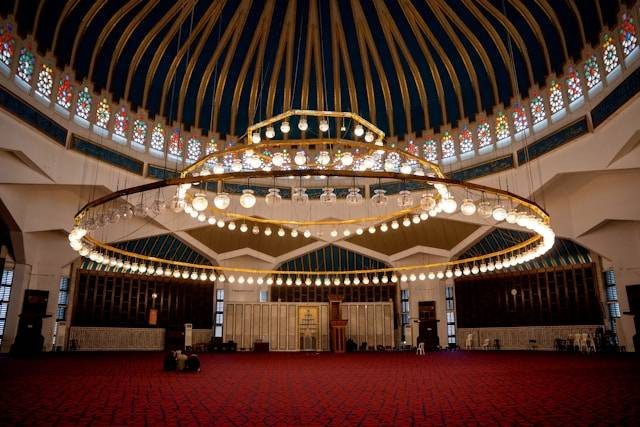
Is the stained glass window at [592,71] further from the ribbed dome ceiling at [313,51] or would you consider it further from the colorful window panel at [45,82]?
the colorful window panel at [45,82]

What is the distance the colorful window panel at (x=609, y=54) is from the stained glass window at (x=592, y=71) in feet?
1.12

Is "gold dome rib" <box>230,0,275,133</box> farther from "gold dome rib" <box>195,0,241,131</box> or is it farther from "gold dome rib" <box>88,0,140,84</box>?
"gold dome rib" <box>88,0,140,84</box>

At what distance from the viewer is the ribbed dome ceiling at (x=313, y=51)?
45.4 feet

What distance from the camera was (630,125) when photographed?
10969mm

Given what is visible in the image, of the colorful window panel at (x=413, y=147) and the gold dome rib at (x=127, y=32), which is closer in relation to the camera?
the gold dome rib at (x=127, y=32)

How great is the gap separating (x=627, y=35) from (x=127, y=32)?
575 inches

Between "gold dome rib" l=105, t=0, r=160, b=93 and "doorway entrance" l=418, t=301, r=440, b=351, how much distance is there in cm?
1492

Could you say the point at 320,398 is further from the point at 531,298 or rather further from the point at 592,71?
the point at 531,298

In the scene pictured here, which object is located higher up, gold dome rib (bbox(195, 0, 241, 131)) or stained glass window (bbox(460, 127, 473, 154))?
gold dome rib (bbox(195, 0, 241, 131))

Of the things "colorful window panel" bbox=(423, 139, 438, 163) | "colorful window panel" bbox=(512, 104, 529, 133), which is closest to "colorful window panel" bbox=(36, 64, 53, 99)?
"colorful window panel" bbox=(423, 139, 438, 163)

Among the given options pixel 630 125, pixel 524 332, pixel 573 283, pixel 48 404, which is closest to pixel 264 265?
pixel 524 332

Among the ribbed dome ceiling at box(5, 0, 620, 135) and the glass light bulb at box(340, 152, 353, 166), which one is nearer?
the glass light bulb at box(340, 152, 353, 166)

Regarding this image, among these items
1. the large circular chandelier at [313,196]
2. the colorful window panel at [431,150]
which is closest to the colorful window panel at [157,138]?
the large circular chandelier at [313,196]

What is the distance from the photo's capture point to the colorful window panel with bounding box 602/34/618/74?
12234 mm
